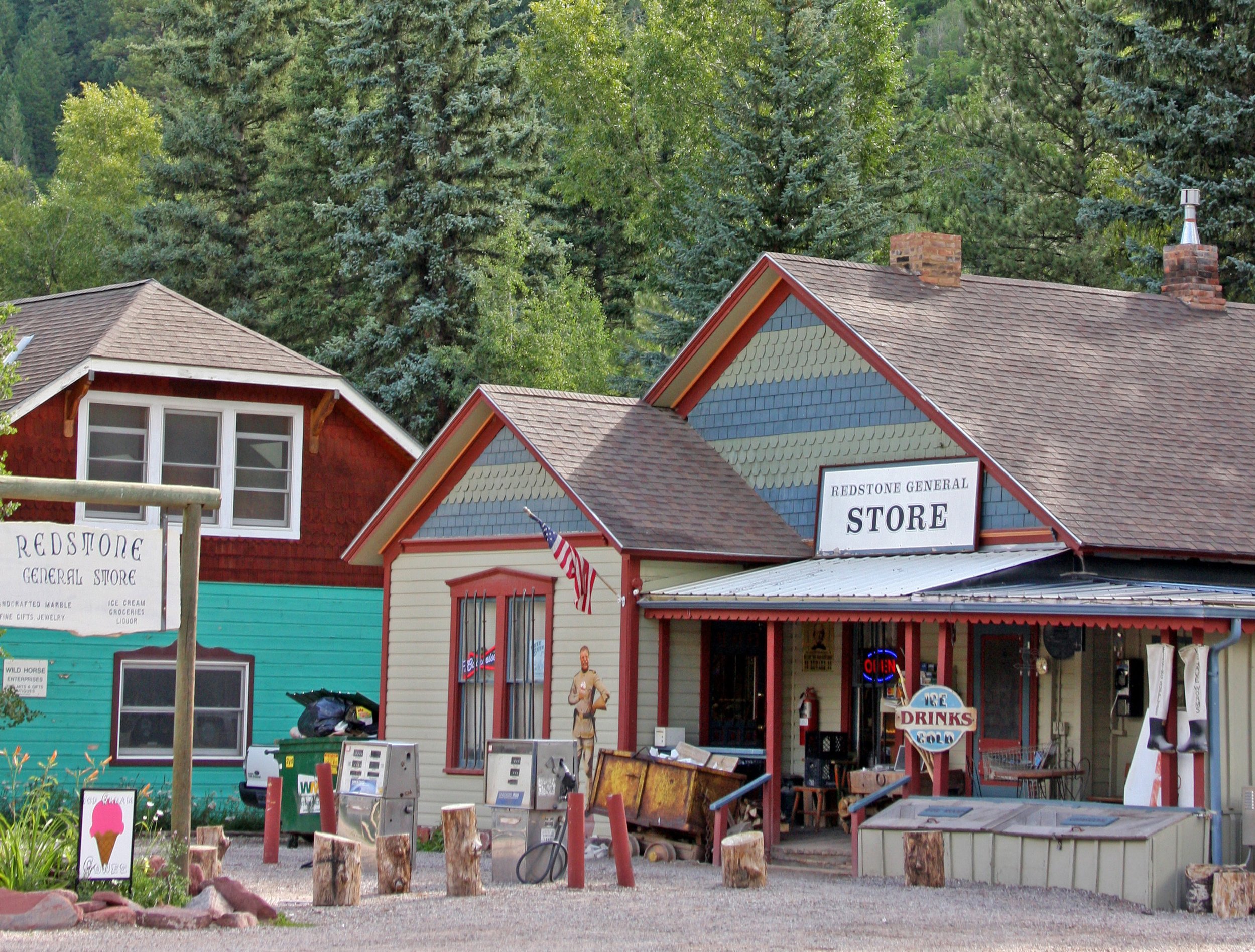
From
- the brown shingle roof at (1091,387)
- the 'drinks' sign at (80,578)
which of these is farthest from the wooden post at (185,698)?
the brown shingle roof at (1091,387)

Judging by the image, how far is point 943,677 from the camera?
16.2 m

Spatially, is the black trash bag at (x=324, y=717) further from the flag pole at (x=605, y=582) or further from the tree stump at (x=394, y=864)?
the tree stump at (x=394, y=864)

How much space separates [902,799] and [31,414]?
40.4ft

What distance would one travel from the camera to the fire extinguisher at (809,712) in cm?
1952

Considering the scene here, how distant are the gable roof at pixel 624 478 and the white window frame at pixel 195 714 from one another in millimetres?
3002

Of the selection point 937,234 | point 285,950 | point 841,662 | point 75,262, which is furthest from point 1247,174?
point 75,262

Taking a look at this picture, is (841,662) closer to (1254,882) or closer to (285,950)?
(1254,882)

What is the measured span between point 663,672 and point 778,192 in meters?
14.9

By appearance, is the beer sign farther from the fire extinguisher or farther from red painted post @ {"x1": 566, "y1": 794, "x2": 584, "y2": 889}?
red painted post @ {"x1": 566, "y1": 794, "x2": 584, "y2": 889}

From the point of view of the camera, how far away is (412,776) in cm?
1619

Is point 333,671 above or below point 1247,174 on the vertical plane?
below

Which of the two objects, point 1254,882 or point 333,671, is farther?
point 333,671

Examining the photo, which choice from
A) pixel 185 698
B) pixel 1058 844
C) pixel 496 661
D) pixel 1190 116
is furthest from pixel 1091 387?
pixel 185 698

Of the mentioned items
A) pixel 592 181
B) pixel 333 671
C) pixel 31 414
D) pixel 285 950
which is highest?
pixel 592 181
